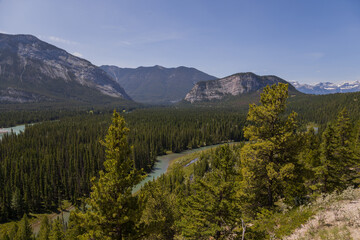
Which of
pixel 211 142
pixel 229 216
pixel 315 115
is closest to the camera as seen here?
pixel 229 216

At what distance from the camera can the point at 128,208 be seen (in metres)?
14.5

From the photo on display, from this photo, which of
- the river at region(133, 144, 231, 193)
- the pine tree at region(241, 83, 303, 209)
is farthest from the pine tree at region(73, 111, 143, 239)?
the river at region(133, 144, 231, 193)

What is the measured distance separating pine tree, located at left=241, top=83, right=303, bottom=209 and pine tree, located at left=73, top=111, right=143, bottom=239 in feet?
35.5

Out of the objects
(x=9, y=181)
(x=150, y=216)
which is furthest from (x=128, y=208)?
(x=9, y=181)

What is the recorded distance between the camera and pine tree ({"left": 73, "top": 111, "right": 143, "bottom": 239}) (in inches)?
551

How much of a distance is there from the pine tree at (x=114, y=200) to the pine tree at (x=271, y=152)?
1083cm

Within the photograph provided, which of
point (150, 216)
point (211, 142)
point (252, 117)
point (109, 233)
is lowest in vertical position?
point (211, 142)

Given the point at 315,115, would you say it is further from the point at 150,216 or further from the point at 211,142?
the point at 150,216

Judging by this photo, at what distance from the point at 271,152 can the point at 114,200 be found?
1450 centimetres

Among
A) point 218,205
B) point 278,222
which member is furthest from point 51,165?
point 278,222

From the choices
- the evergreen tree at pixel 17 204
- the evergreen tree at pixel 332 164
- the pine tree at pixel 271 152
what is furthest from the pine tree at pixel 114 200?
the evergreen tree at pixel 17 204

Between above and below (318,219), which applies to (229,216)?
below

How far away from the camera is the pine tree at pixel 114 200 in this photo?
45.9 feet

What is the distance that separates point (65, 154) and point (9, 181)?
22233mm
